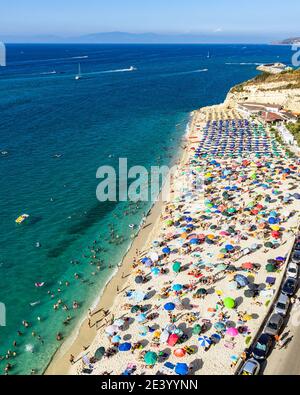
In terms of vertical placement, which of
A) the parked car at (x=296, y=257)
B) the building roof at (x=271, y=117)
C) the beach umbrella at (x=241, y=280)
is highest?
the building roof at (x=271, y=117)

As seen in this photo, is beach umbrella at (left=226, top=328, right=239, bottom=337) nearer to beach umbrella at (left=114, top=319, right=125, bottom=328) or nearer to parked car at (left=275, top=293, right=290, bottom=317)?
parked car at (left=275, top=293, right=290, bottom=317)

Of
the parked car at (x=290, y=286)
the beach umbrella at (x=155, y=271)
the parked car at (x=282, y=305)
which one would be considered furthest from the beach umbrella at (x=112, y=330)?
the parked car at (x=290, y=286)

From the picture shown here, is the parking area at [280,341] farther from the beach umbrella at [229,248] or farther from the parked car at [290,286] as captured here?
the beach umbrella at [229,248]

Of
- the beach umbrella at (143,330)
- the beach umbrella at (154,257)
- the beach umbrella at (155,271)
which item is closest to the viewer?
the beach umbrella at (143,330)

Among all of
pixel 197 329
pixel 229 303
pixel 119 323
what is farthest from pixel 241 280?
pixel 119 323
